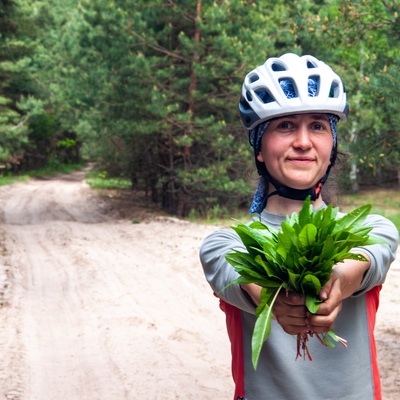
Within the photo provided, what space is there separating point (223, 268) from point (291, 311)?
0.29 metres

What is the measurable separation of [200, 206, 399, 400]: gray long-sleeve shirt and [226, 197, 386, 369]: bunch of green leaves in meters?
0.17

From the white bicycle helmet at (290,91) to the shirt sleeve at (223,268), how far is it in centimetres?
41

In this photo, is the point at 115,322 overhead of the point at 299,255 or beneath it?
beneath

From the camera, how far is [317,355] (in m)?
1.87

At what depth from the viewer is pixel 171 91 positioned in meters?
18.1

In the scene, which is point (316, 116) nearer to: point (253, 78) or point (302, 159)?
point (302, 159)

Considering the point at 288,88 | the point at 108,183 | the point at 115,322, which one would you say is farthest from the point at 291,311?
the point at 108,183

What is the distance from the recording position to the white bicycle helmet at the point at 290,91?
202cm

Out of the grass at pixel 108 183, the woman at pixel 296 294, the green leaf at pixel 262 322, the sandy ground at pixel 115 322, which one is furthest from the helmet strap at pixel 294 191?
the grass at pixel 108 183

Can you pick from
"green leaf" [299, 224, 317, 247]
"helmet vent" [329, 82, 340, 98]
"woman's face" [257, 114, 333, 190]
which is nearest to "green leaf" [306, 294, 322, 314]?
"green leaf" [299, 224, 317, 247]

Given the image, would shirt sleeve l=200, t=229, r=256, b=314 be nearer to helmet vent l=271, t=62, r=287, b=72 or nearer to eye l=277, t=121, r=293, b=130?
eye l=277, t=121, r=293, b=130

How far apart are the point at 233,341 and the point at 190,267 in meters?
9.51

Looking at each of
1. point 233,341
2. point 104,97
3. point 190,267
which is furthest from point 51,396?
point 104,97

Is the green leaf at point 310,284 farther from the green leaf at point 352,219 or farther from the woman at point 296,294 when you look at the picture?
the green leaf at point 352,219
